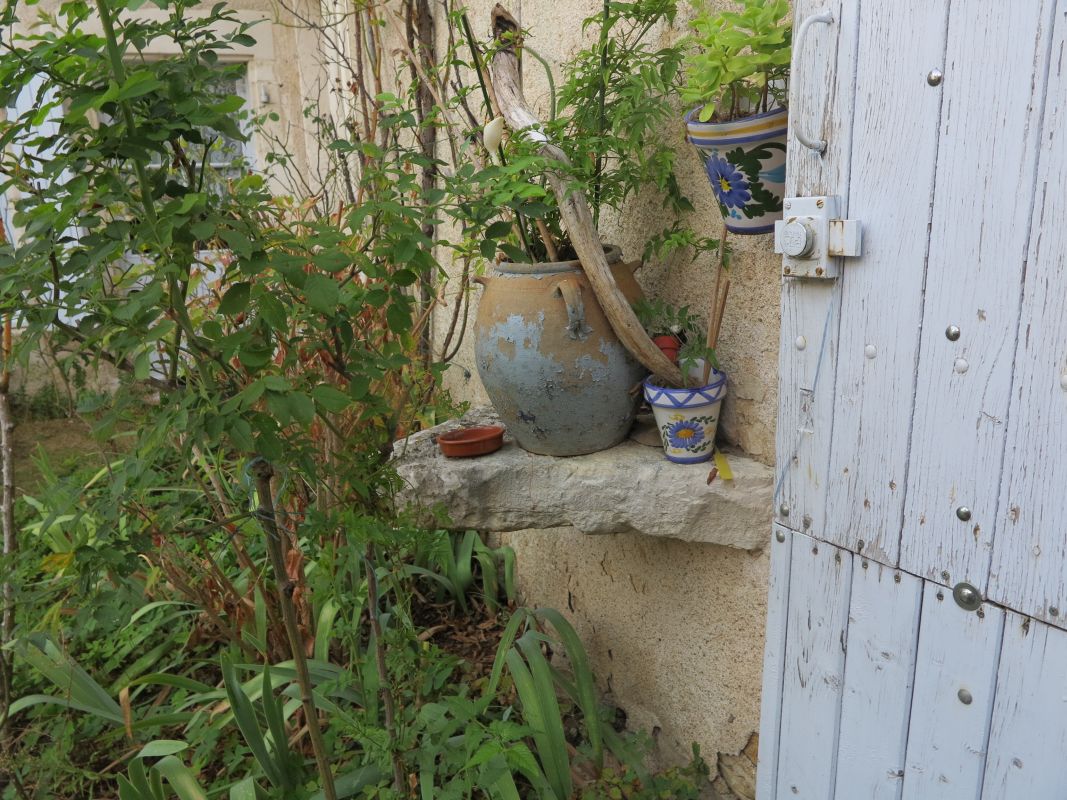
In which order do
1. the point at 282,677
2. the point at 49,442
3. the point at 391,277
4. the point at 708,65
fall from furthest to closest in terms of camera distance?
1. the point at 49,442
2. the point at 282,677
3. the point at 391,277
4. the point at 708,65

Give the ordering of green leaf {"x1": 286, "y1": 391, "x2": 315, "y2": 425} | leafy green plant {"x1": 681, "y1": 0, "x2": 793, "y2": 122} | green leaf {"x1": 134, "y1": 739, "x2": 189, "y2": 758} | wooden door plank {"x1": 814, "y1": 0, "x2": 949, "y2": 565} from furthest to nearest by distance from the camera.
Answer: green leaf {"x1": 134, "y1": 739, "x2": 189, "y2": 758} < leafy green plant {"x1": 681, "y1": 0, "x2": 793, "y2": 122} < green leaf {"x1": 286, "y1": 391, "x2": 315, "y2": 425} < wooden door plank {"x1": 814, "y1": 0, "x2": 949, "y2": 565}

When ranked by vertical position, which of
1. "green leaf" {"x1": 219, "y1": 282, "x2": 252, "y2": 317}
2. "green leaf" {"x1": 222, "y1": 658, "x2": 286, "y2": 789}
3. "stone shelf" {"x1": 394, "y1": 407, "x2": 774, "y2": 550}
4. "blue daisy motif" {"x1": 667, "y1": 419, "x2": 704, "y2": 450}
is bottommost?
"green leaf" {"x1": 222, "y1": 658, "x2": 286, "y2": 789}

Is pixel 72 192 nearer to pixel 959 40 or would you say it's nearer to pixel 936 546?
pixel 959 40

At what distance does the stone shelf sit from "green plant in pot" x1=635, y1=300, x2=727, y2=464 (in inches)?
1.8

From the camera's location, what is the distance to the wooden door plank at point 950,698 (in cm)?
120

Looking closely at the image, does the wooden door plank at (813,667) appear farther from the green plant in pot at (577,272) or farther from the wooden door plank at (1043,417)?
the green plant in pot at (577,272)

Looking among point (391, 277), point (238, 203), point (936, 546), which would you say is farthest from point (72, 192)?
point (936, 546)

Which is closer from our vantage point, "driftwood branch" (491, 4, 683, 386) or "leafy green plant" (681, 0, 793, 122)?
"leafy green plant" (681, 0, 793, 122)

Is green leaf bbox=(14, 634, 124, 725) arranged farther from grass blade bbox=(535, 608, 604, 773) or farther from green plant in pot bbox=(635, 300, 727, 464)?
green plant in pot bbox=(635, 300, 727, 464)

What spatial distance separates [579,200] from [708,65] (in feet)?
1.40

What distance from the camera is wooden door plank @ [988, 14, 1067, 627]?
101 centimetres

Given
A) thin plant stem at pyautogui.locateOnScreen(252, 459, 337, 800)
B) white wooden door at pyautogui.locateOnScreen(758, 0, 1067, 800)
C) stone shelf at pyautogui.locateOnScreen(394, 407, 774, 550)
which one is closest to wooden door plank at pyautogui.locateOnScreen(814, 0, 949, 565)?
white wooden door at pyautogui.locateOnScreen(758, 0, 1067, 800)

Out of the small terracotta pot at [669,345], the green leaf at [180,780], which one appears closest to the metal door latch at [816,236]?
the small terracotta pot at [669,345]

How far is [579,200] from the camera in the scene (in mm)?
1758
